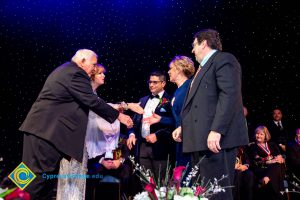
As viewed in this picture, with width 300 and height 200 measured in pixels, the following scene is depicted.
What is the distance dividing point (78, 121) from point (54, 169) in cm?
46

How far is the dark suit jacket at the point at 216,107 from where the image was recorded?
2631mm

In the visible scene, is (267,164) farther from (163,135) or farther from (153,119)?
(153,119)

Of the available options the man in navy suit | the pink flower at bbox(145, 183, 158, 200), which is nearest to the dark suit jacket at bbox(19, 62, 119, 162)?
the man in navy suit

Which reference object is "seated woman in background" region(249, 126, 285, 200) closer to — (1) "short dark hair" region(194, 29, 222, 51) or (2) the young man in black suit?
(2) the young man in black suit

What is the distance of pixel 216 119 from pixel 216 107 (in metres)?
0.14

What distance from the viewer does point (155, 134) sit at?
3.99 meters

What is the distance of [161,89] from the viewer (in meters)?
4.36

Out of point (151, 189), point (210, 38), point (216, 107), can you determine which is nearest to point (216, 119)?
point (216, 107)

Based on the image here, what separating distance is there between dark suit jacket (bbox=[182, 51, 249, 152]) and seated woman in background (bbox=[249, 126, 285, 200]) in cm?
355

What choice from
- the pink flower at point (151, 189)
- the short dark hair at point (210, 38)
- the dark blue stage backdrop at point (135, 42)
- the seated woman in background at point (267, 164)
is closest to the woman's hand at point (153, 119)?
the short dark hair at point (210, 38)

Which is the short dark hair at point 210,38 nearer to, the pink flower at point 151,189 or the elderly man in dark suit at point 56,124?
the elderly man in dark suit at point 56,124

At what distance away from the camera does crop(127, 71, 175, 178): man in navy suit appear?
4004 mm

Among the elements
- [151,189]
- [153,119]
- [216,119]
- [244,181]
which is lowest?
[244,181]

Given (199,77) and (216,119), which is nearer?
(216,119)
